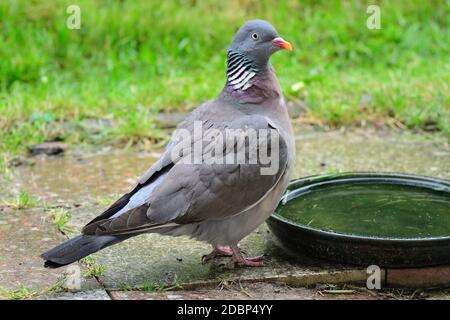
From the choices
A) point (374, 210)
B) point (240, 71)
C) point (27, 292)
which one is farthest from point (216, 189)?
point (374, 210)

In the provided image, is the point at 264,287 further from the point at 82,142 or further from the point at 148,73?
the point at 148,73

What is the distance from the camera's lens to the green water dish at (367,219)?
3.92 meters

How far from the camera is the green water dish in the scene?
3924 mm

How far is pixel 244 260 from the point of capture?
13.6ft

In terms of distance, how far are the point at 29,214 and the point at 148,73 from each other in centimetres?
267

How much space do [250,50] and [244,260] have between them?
102 cm

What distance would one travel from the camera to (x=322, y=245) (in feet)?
13.2

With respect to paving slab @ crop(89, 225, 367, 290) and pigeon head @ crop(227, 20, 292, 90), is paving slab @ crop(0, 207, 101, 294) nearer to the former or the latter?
paving slab @ crop(89, 225, 367, 290)

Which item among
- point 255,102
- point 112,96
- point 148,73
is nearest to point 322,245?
point 255,102

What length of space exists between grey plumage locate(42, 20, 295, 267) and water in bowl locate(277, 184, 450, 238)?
17.1 inches

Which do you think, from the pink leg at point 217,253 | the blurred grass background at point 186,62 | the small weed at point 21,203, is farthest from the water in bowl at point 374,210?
the blurred grass background at point 186,62

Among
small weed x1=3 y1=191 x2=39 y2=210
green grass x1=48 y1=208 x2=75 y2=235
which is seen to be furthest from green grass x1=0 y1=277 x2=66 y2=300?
small weed x1=3 y1=191 x2=39 y2=210

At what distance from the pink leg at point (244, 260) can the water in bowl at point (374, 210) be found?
315mm

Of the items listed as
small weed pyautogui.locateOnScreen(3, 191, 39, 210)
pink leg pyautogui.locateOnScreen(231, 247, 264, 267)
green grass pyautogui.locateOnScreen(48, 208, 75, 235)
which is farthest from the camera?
small weed pyautogui.locateOnScreen(3, 191, 39, 210)
